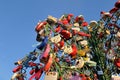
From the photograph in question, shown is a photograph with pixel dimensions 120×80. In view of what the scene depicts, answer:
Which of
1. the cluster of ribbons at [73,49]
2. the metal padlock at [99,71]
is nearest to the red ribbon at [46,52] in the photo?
the cluster of ribbons at [73,49]

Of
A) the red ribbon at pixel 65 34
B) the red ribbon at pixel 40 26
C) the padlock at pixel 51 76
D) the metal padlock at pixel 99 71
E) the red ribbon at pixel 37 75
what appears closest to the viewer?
the padlock at pixel 51 76

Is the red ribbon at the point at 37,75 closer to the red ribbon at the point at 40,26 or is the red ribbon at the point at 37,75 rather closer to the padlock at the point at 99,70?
the red ribbon at the point at 40,26

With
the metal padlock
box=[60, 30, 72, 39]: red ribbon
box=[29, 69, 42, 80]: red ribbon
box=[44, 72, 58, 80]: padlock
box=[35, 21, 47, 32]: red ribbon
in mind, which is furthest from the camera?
the metal padlock

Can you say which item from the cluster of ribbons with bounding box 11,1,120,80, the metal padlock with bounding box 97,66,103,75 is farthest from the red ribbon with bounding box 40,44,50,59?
the metal padlock with bounding box 97,66,103,75

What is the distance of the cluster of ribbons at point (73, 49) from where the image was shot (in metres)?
Answer: 4.12

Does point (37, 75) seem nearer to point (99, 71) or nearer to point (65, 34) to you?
point (65, 34)

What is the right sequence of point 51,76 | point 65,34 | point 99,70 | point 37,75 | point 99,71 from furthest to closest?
1. point 99,70
2. point 99,71
3. point 65,34
4. point 37,75
5. point 51,76

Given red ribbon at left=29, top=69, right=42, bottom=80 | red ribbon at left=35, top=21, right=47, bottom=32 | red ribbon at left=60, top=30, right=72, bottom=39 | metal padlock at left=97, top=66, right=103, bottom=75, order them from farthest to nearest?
metal padlock at left=97, top=66, right=103, bottom=75, red ribbon at left=60, top=30, right=72, bottom=39, red ribbon at left=35, top=21, right=47, bottom=32, red ribbon at left=29, top=69, right=42, bottom=80

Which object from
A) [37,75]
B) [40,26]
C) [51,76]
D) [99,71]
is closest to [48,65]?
[51,76]

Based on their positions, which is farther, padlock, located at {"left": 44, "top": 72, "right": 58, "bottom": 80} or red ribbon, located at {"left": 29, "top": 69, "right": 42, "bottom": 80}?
red ribbon, located at {"left": 29, "top": 69, "right": 42, "bottom": 80}

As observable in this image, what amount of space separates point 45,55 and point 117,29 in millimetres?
1668

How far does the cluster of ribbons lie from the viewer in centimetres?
412

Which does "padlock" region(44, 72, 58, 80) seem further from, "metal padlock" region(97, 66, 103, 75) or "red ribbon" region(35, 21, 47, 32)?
"metal padlock" region(97, 66, 103, 75)

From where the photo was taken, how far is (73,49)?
4.49m
